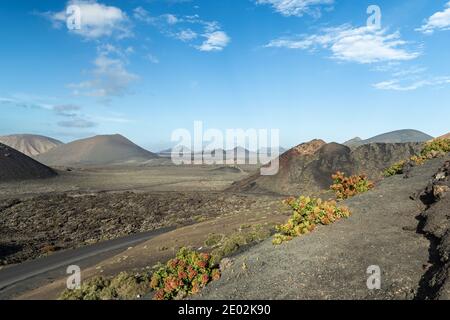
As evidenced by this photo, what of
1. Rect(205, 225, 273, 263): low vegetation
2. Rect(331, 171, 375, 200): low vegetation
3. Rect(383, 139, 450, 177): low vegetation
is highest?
Rect(383, 139, 450, 177): low vegetation

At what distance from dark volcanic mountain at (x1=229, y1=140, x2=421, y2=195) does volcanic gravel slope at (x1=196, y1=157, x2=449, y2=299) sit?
44508mm

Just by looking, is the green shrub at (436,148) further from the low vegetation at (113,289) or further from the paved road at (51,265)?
the paved road at (51,265)

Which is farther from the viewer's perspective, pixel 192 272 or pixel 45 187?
pixel 45 187

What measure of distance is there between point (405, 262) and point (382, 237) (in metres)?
1.98

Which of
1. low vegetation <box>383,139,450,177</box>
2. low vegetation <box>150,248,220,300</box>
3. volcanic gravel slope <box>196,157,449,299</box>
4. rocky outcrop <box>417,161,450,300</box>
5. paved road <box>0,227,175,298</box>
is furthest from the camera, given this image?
low vegetation <box>383,139,450,177</box>

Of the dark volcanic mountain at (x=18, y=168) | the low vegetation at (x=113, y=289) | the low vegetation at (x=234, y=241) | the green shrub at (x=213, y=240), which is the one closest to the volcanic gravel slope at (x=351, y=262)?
the low vegetation at (x=234, y=241)

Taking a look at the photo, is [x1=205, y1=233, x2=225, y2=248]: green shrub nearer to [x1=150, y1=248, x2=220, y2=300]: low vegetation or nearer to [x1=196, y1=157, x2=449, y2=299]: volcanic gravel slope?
[x1=150, y1=248, x2=220, y2=300]: low vegetation

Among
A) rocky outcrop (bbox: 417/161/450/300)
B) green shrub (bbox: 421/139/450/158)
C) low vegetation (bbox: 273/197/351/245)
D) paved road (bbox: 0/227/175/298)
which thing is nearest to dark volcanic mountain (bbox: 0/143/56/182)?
paved road (bbox: 0/227/175/298)

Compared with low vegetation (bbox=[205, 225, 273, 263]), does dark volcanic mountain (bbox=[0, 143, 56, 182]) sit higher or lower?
higher

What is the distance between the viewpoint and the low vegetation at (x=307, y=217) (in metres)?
13.3

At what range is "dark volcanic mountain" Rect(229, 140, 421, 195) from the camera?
59.8 metres
